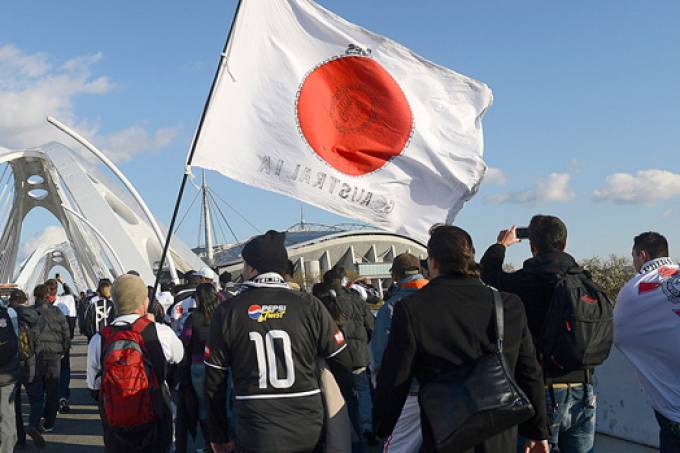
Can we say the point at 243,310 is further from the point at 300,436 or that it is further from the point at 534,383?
the point at 534,383

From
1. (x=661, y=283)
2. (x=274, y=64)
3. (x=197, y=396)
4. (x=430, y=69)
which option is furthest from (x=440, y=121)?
(x=197, y=396)

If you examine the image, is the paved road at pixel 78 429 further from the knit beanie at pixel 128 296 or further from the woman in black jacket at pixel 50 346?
the knit beanie at pixel 128 296

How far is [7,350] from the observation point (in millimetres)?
6133

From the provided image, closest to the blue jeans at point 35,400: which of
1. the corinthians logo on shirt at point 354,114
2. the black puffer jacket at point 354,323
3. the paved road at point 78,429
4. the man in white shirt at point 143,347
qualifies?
the paved road at point 78,429

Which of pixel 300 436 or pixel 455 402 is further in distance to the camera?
pixel 300 436

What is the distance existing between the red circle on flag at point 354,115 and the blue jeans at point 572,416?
2648mm

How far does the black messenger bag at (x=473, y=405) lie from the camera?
276 cm

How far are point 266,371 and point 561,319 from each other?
5.69ft

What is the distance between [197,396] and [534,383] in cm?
375

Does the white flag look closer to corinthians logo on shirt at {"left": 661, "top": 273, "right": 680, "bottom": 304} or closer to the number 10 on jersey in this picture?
the number 10 on jersey

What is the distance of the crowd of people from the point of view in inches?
116

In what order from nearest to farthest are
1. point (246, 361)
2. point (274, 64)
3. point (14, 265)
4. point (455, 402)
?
point (455, 402)
point (246, 361)
point (274, 64)
point (14, 265)

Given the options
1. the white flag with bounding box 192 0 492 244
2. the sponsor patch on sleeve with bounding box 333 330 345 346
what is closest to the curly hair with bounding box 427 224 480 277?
the sponsor patch on sleeve with bounding box 333 330 345 346

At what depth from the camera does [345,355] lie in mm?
3750
